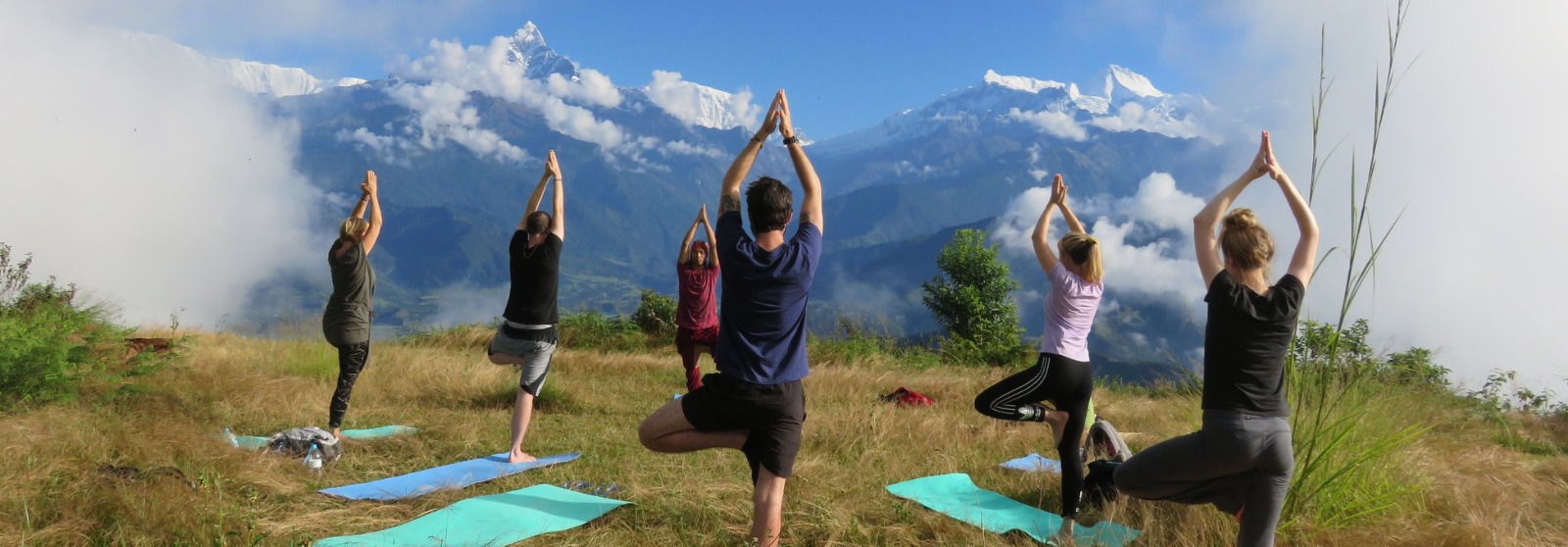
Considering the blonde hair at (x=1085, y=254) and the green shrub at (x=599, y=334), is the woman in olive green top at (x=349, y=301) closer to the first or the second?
the blonde hair at (x=1085, y=254)

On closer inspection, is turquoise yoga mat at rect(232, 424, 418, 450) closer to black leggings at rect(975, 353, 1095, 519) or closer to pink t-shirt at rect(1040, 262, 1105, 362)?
black leggings at rect(975, 353, 1095, 519)

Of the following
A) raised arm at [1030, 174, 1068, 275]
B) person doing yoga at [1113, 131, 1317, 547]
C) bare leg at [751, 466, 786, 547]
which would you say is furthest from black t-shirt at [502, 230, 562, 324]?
person doing yoga at [1113, 131, 1317, 547]

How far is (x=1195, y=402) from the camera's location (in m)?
6.10

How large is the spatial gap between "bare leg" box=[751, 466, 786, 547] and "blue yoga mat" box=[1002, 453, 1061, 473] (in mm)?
2787

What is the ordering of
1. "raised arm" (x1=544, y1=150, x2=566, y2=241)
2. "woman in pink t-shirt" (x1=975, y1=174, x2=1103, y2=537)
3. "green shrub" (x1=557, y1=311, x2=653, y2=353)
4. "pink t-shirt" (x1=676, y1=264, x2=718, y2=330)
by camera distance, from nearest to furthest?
"woman in pink t-shirt" (x1=975, y1=174, x2=1103, y2=537) < "raised arm" (x1=544, y1=150, x2=566, y2=241) < "pink t-shirt" (x1=676, y1=264, x2=718, y2=330) < "green shrub" (x1=557, y1=311, x2=653, y2=353)

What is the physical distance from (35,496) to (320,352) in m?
6.45

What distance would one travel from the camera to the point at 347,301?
20.8 ft

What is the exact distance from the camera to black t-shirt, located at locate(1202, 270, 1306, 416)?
3.16m

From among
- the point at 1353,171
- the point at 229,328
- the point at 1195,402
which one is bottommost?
the point at 229,328

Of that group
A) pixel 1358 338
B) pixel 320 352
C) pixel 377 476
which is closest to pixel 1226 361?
pixel 1358 338

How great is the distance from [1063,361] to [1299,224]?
4.98ft

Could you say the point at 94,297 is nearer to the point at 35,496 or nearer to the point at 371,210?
the point at 371,210

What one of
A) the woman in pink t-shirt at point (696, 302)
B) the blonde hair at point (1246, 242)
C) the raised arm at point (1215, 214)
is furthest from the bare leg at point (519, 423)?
the blonde hair at point (1246, 242)

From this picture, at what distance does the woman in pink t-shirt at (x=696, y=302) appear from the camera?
818 cm
